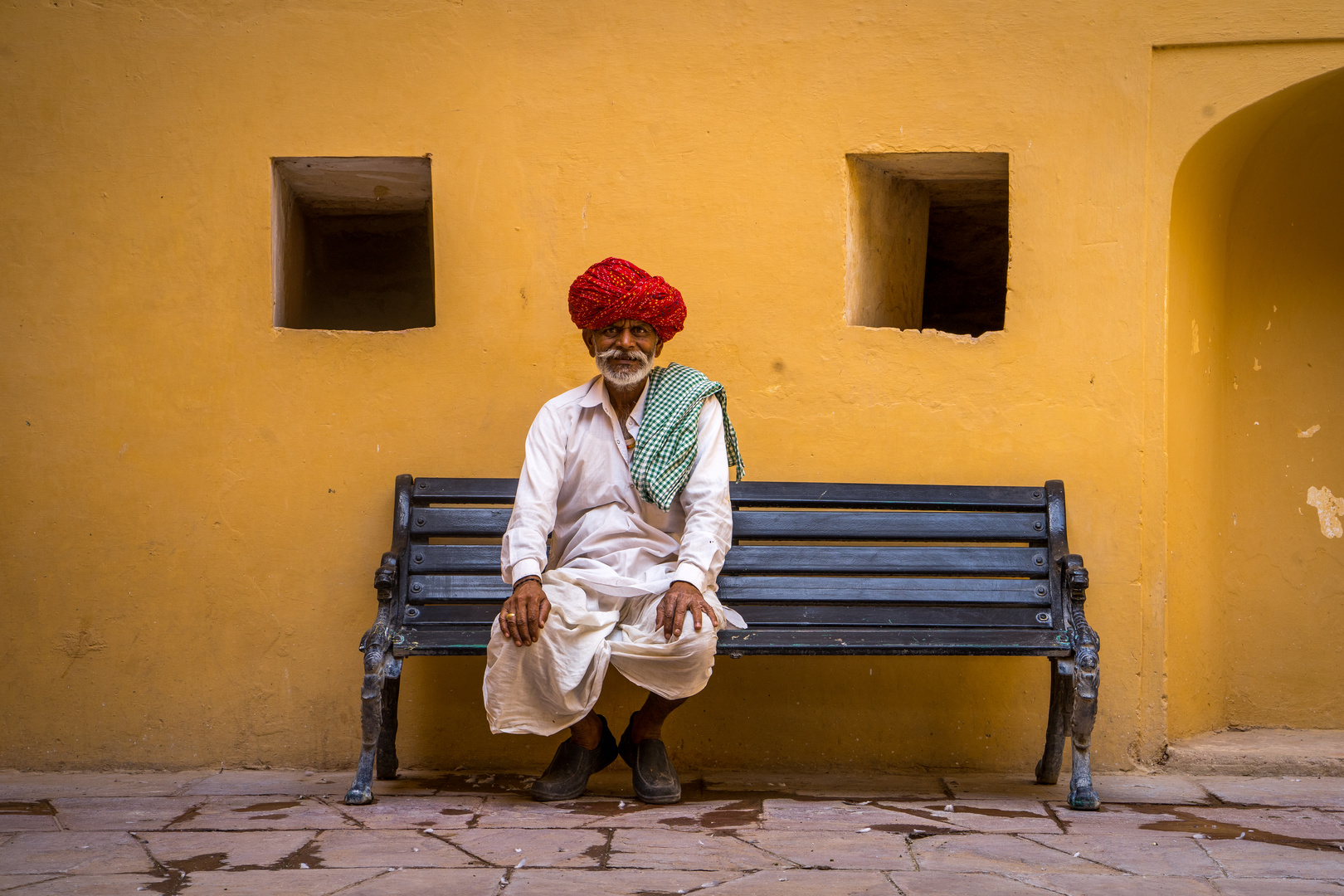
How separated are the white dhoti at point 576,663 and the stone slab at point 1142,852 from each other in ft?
3.42

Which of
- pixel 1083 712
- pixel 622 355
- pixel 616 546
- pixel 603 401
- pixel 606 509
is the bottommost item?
pixel 1083 712

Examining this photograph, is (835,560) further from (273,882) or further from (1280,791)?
(273,882)

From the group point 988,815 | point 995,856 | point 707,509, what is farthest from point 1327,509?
point 707,509

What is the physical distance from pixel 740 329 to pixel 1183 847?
2.13 meters

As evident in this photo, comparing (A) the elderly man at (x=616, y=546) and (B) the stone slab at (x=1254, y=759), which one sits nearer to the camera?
(A) the elderly man at (x=616, y=546)

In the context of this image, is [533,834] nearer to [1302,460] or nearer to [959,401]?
[959,401]

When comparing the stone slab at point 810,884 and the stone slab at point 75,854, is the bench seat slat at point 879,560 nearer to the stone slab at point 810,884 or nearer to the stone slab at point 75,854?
the stone slab at point 810,884

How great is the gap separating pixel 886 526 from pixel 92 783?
2808 mm

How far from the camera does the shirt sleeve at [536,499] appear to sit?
11.3ft

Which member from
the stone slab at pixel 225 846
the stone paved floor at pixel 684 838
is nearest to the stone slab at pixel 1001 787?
the stone paved floor at pixel 684 838

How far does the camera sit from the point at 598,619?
11.1 feet

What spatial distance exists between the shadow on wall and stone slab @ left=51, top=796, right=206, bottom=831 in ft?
11.6

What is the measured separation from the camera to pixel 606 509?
3646mm

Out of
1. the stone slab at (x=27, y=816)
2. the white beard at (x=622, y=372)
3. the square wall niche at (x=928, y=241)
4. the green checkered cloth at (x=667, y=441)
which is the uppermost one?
the square wall niche at (x=928, y=241)
